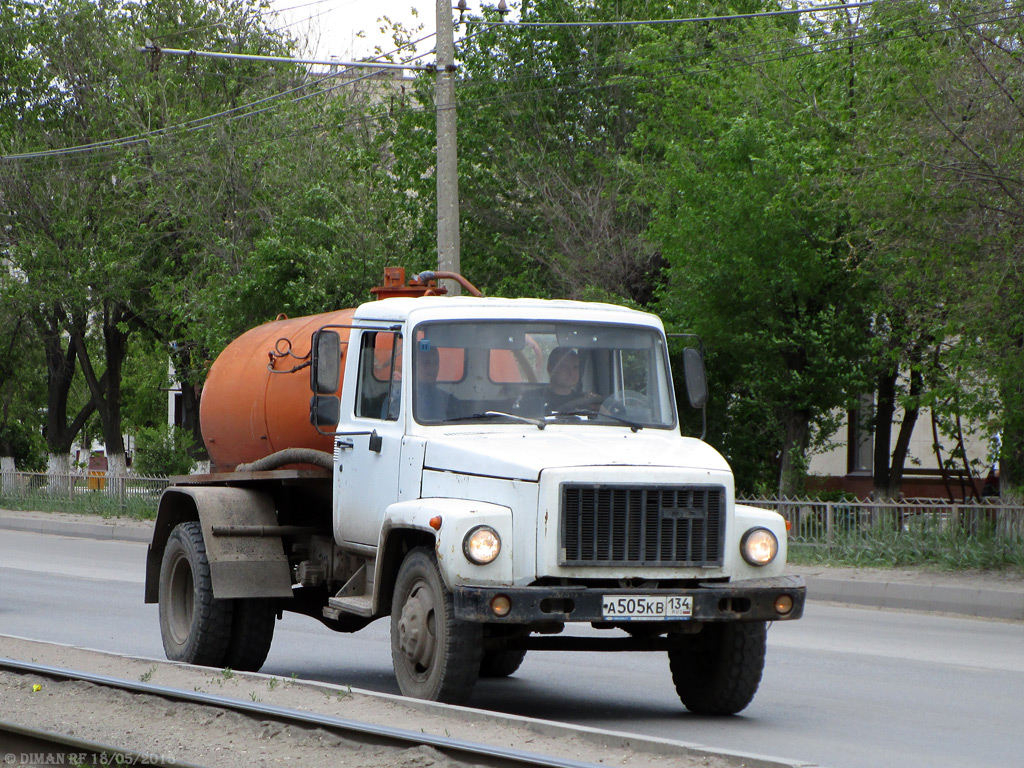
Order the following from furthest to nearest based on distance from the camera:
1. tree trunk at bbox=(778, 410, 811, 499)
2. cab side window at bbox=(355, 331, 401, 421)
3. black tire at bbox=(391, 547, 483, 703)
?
tree trunk at bbox=(778, 410, 811, 499) → cab side window at bbox=(355, 331, 401, 421) → black tire at bbox=(391, 547, 483, 703)

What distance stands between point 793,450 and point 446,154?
26.2 ft

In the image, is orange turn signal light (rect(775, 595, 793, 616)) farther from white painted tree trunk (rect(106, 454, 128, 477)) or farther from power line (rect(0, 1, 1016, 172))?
white painted tree trunk (rect(106, 454, 128, 477))

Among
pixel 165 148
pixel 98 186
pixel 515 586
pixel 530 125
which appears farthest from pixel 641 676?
pixel 98 186

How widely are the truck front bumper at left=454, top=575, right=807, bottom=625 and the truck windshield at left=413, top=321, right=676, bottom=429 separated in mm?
1224

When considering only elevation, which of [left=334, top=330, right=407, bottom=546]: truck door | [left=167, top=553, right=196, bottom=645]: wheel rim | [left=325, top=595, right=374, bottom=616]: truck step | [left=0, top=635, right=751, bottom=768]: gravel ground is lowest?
[left=0, top=635, right=751, bottom=768]: gravel ground

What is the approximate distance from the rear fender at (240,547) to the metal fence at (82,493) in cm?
2024

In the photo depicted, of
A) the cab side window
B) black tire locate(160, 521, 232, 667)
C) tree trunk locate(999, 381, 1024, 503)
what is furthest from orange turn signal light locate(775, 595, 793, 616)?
tree trunk locate(999, 381, 1024, 503)

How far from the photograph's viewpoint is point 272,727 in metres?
6.74

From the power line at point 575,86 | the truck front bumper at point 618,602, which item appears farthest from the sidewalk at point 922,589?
the truck front bumper at point 618,602

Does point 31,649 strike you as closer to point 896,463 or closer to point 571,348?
point 571,348

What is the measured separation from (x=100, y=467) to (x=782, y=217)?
52.0 metres

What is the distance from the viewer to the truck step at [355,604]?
8.07 meters

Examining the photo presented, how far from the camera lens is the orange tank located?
9.73m

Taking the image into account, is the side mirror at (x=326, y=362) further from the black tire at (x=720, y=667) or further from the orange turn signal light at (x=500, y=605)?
the black tire at (x=720, y=667)
